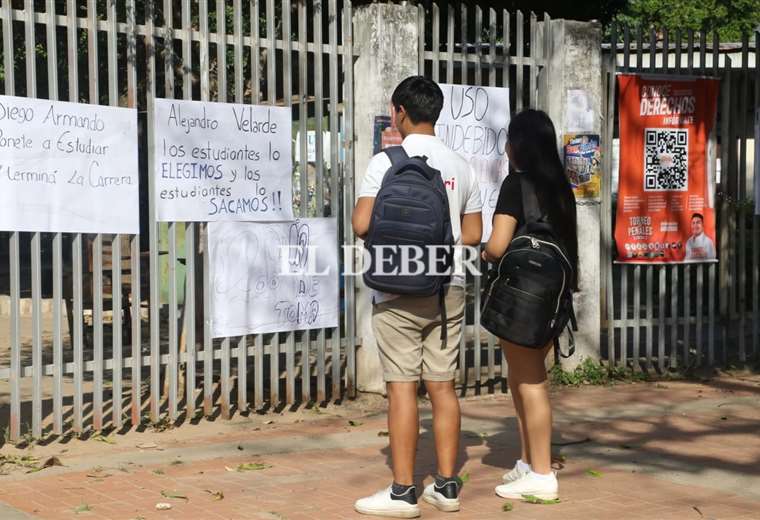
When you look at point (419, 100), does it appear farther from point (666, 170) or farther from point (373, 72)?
point (666, 170)

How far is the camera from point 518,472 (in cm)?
586

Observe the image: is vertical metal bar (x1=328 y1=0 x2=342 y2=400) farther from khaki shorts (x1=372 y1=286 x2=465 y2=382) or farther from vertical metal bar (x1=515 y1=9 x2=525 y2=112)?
khaki shorts (x1=372 y1=286 x2=465 y2=382)

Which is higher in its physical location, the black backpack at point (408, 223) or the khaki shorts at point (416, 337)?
the black backpack at point (408, 223)

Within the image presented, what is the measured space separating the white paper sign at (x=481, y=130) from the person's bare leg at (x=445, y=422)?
3.19 metres

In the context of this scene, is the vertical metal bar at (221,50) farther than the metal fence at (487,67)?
No

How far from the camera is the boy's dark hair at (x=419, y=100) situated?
5387mm

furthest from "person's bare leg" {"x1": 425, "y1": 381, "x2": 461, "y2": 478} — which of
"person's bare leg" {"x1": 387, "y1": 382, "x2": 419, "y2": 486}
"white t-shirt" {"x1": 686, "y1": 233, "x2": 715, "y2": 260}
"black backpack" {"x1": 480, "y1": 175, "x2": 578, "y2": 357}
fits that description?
"white t-shirt" {"x1": 686, "y1": 233, "x2": 715, "y2": 260}

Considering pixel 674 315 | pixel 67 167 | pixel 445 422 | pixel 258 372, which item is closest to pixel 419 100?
pixel 445 422

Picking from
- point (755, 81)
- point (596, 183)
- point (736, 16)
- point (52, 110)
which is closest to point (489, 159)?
point (596, 183)

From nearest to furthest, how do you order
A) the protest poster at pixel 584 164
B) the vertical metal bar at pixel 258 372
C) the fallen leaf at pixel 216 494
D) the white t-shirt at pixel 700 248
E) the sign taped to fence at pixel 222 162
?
the fallen leaf at pixel 216 494 < the sign taped to fence at pixel 222 162 < the vertical metal bar at pixel 258 372 < the protest poster at pixel 584 164 < the white t-shirt at pixel 700 248

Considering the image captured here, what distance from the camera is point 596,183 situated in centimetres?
908

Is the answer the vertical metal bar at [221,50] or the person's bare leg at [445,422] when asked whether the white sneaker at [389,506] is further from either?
the vertical metal bar at [221,50]

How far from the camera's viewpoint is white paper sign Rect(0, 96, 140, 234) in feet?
20.9

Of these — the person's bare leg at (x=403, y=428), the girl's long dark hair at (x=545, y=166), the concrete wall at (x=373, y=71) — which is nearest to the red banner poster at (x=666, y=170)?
the concrete wall at (x=373, y=71)
